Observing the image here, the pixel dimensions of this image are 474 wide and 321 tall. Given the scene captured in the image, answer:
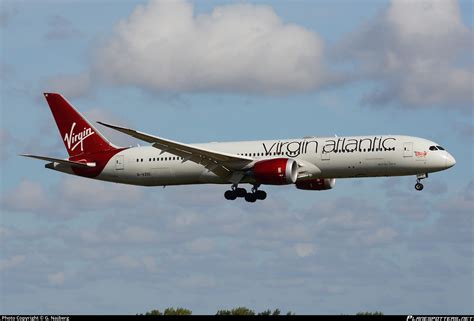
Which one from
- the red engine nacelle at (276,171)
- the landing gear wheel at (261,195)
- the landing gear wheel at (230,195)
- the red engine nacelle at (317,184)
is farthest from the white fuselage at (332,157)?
the red engine nacelle at (317,184)

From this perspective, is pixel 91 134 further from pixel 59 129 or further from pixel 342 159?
pixel 342 159

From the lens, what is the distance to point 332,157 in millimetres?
68938

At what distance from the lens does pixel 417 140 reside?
68812 millimetres

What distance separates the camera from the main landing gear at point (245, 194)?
74312mm

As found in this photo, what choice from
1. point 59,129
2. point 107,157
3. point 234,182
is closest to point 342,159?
point 234,182

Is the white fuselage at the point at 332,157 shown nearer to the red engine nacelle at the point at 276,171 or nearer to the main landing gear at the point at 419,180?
the main landing gear at the point at 419,180

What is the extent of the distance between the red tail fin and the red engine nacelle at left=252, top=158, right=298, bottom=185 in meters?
14.1

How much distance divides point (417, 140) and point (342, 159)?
201 inches

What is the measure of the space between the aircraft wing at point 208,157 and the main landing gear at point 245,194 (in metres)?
1.42

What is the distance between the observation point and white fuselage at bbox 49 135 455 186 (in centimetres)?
6812

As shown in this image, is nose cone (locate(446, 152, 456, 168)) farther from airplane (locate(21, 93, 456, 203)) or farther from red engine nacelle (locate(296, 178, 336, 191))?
red engine nacelle (locate(296, 178, 336, 191))

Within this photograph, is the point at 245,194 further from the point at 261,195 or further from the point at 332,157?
the point at 332,157

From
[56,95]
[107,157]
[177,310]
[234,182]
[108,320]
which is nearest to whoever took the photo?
[108,320]

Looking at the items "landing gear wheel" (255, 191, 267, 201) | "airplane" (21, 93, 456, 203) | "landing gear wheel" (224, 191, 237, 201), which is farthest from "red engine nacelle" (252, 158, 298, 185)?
"landing gear wheel" (255, 191, 267, 201)
